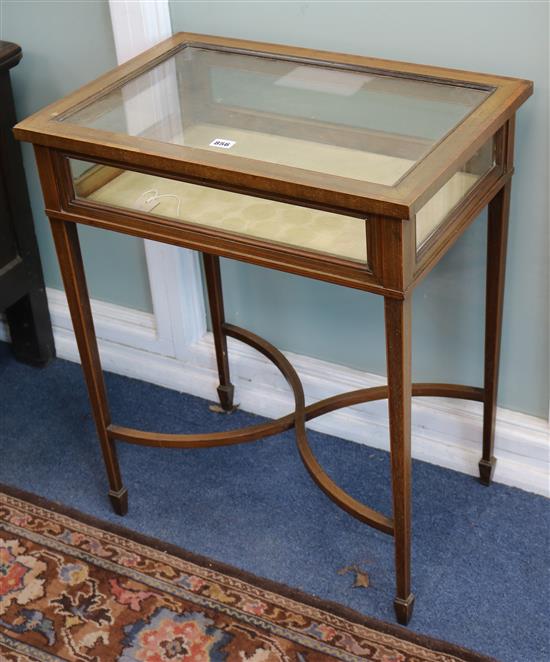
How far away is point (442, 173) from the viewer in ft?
5.98

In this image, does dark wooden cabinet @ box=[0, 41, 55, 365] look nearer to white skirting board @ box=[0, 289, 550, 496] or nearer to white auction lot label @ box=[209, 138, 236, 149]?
white skirting board @ box=[0, 289, 550, 496]

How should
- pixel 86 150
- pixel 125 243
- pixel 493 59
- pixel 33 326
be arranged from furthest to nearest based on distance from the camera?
pixel 33 326 → pixel 125 243 → pixel 493 59 → pixel 86 150

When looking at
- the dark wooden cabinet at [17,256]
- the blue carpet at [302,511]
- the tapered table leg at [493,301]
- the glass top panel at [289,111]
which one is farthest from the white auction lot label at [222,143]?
the blue carpet at [302,511]

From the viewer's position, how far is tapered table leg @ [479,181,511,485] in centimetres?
227

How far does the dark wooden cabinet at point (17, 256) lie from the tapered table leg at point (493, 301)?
133 cm

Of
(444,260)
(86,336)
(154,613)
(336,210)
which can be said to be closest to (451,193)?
(336,210)

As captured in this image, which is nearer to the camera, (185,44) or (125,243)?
(185,44)

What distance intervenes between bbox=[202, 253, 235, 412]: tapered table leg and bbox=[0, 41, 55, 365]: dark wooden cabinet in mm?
611

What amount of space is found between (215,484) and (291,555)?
0.33m

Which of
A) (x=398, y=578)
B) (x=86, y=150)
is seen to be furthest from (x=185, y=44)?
(x=398, y=578)

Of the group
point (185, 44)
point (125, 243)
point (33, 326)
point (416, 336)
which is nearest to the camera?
point (185, 44)

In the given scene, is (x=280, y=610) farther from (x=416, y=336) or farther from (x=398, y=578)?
(x=416, y=336)

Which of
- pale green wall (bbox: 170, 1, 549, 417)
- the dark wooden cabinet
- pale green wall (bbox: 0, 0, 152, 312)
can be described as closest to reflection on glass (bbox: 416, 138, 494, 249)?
pale green wall (bbox: 170, 1, 549, 417)

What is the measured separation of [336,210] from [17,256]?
1.51 m
